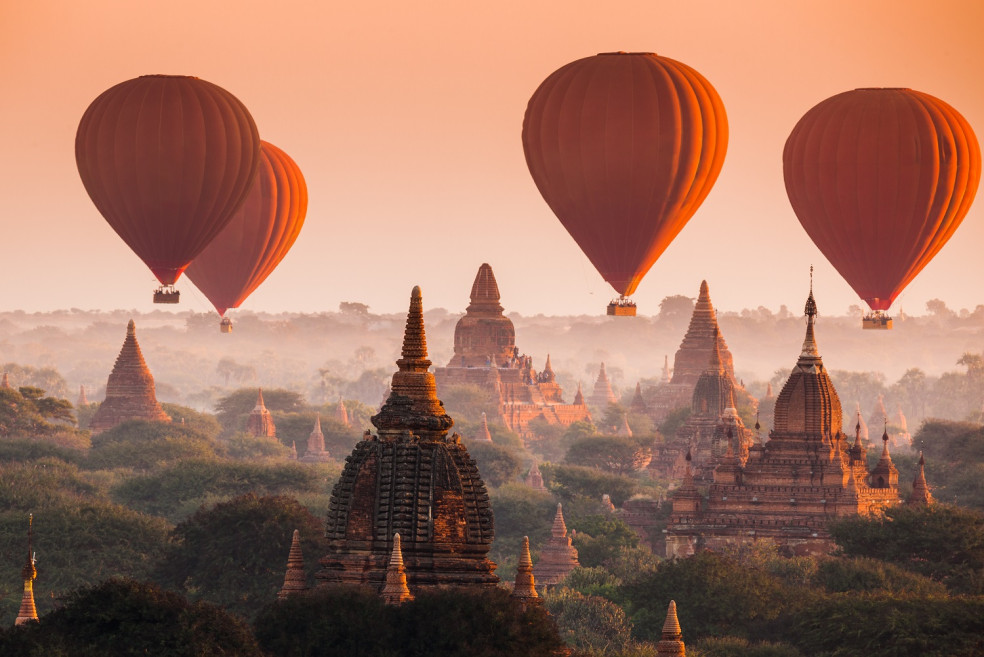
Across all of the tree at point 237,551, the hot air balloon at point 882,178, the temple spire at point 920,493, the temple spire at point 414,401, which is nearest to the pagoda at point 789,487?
the temple spire at point 920,493

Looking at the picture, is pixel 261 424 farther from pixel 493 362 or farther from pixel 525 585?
pixel 525 585

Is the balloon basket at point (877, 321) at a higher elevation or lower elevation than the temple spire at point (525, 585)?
higher

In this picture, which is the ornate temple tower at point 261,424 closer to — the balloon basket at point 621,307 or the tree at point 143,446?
the tree at point 143,446

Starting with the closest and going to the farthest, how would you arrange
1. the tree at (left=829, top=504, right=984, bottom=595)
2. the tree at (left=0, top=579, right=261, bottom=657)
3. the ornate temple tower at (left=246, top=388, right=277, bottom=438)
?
the tree at (left=0, top=579, right=261, bottom=657) < the tree at (left=829, top=504, right=984, bottom=595) < the ornate temple tower at (left=246, top=388, right=277, bottom=438)

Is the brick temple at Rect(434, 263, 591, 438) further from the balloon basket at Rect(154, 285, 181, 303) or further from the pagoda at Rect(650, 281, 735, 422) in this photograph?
the balloon basket at Rect(154, 285, 181, 303)

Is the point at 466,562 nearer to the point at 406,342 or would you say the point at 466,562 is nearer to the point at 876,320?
the point at 406,342

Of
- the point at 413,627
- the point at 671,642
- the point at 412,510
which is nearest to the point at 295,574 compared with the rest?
the point at 412,510

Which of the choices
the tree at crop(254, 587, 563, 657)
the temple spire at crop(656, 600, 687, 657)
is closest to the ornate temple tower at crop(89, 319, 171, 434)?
the temple spire at crop(656, 600, 687, 657)
